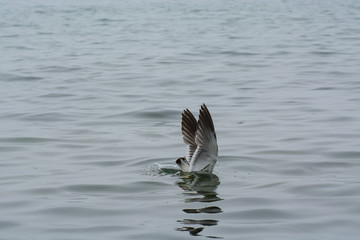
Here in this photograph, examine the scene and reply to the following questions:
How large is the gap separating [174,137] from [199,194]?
9.92ft

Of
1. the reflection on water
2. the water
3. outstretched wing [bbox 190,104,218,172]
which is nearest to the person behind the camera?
the reflection on water

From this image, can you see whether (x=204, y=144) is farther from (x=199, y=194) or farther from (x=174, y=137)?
Answer: (x=174, y=137)

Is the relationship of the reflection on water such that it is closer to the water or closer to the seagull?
the water

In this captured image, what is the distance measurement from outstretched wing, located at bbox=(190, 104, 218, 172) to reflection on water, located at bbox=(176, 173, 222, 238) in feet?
0.55

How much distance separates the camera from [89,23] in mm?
32031

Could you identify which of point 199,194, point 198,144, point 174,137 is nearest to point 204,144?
point 198,144

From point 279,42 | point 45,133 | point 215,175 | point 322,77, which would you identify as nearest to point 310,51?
point 279,42

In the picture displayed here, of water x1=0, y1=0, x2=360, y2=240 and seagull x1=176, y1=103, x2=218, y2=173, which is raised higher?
seagull x1=176, y1=103, x2=218, y2=173

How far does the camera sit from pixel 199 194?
24.7ft

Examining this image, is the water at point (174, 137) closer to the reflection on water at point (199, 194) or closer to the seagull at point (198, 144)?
the reflection on water at point (199, 194)

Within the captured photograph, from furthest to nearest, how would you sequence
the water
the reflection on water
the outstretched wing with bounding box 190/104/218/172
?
the outstretched wing with bounding box 190/104/218/172, the water, the reflection on water

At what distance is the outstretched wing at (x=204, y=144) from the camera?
754 cm

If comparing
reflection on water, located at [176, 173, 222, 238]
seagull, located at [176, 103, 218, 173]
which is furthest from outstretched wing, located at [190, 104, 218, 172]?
reflection on water, located at [176, 173, 222, 238]

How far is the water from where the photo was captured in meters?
6.59
